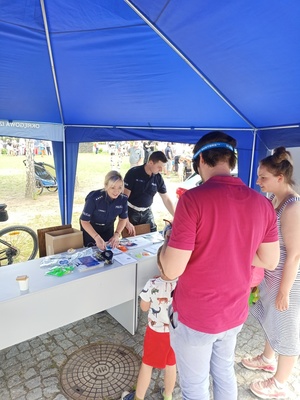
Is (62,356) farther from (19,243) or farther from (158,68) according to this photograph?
(158,68)

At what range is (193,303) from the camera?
3.66 ft

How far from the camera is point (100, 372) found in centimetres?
204

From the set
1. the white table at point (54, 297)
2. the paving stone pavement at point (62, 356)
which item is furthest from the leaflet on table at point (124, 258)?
the paving stone pavement at point (62, 356)

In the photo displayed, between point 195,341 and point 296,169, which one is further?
point 296,169

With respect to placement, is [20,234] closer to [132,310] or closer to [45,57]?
[132,310]

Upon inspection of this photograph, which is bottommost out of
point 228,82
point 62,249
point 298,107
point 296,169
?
point 62,249

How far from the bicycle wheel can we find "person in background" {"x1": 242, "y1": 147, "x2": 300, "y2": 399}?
3105 mm

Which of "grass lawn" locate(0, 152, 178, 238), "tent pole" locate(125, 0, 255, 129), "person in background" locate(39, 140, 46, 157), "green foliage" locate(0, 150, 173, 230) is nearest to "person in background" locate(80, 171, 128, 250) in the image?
"tent pole" locate(125, 0, 255, 129)

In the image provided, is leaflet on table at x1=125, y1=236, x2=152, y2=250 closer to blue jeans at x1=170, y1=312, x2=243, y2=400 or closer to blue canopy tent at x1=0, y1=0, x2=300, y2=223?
blue canopy tent at x1=0, y1=0, x2=300, y2=223

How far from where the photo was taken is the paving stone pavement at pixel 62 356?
1.87 meters

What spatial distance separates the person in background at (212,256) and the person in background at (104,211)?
4.69 ft

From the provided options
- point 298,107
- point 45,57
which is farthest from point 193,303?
point 45,57

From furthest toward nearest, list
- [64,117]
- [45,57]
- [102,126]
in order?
[102,126] < [64,117] < [45,57]

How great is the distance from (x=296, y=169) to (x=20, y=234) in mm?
3935
